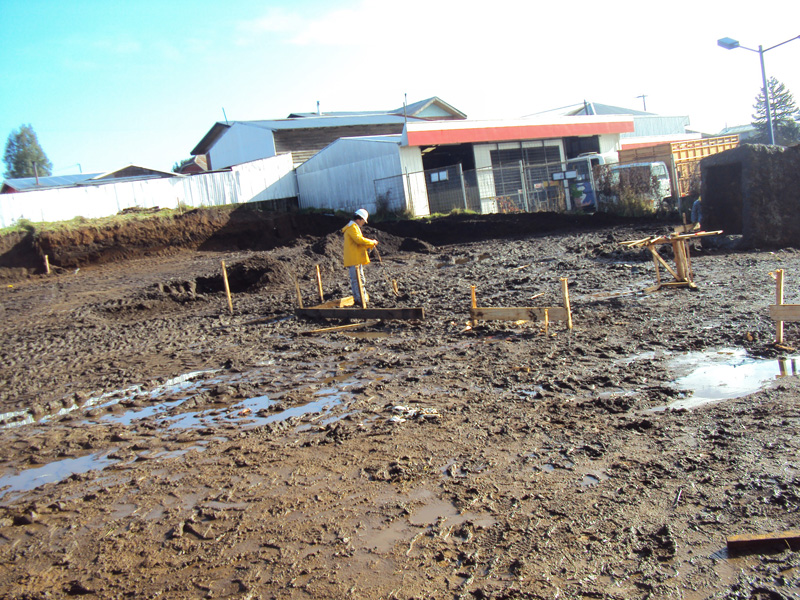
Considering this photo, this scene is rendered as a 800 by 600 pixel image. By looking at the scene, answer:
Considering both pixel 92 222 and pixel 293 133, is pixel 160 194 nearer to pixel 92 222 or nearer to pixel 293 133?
pixel 92 222

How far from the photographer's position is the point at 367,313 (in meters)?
10.6

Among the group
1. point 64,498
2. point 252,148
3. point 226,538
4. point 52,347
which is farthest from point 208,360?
point 252,148

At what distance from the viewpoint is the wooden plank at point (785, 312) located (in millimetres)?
6617

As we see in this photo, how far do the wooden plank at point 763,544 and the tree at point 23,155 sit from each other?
90744 millimetres

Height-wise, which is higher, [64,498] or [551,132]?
[551,132]

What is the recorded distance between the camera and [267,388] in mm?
7477

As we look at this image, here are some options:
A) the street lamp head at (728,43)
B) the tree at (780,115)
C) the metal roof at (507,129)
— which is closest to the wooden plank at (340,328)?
the street lamp head at (728,43)

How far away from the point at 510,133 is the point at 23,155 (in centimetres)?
7495

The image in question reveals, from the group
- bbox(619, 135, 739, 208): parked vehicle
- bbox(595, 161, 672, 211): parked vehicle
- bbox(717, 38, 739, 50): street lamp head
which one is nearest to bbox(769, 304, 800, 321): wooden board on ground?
bbox(619, 135, 739, 208): parked vehicle

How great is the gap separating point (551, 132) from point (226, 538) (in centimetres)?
2868

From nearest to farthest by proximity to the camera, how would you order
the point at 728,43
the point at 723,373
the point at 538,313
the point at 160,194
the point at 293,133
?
the point at 723,373 < the point at 538,313 < the point at 728,43 < the point at 160,194 < the point at 293,133

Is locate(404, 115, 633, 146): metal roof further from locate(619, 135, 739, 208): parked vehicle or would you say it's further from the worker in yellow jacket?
the worker in yellow jacket

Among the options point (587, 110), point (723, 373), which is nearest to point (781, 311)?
point (723, 373)

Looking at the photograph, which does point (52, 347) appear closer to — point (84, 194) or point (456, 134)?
point (84, 194)
